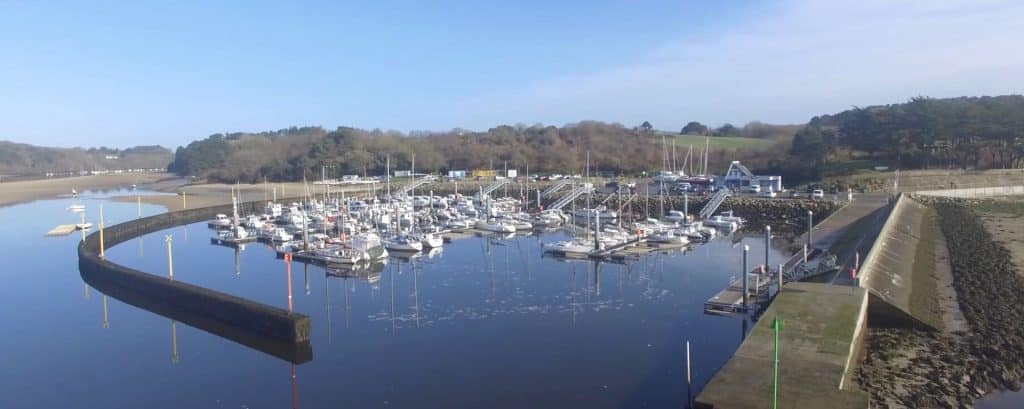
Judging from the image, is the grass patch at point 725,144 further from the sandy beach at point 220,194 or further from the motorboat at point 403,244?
the motorboat at point 403,244

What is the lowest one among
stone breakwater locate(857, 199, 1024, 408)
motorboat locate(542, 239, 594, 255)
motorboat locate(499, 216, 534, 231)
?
stone breakwater locate(857, 199, 1024, 408)

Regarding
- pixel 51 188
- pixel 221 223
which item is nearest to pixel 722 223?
pixel 221 223

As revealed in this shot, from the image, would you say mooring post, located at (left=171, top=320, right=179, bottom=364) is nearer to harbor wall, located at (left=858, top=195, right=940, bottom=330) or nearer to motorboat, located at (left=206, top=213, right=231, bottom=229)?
harbor wall, located at (left=858, top=195, right=940, bottom=330)

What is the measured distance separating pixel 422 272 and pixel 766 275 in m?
12.9

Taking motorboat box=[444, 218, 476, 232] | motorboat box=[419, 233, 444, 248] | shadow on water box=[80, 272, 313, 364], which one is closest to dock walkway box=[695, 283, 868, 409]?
shadow on water box=[80, 272, 313, 364]

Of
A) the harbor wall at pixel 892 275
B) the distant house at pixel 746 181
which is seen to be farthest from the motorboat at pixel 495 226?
the distant house at pixel 746 181

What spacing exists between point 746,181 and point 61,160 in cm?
14676

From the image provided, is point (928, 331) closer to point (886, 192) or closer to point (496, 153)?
point (886, 192)

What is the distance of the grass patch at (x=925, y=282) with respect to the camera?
17.0m

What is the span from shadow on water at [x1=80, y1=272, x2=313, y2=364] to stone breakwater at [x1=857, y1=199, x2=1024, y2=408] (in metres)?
12.7

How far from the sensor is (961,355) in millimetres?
14344

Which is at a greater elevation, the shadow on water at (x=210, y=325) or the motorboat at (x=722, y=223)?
the motorboat at (x=722, y=223)

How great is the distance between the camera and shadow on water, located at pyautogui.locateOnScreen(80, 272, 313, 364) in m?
17.1

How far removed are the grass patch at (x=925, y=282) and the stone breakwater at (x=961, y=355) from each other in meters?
0.65
